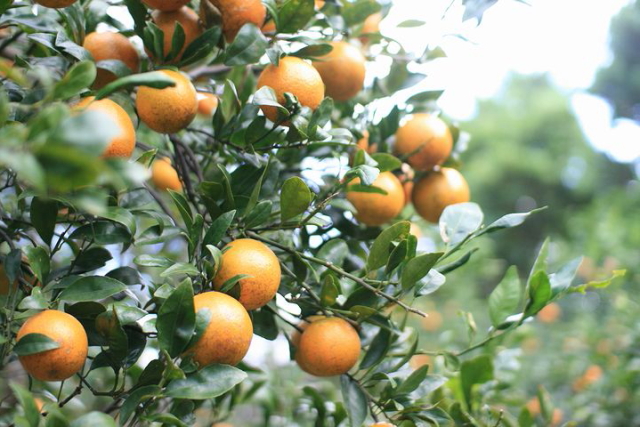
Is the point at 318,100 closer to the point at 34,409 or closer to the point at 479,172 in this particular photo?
the point at 34,409

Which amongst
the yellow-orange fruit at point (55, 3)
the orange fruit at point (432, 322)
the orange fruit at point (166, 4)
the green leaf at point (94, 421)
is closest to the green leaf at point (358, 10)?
the orange fruit at point (166, 4)

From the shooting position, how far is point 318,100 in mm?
671

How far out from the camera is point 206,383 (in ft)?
1.68

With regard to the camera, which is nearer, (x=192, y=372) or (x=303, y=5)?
(x=192, y=372)

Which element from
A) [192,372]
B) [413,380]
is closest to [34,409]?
[192,372]

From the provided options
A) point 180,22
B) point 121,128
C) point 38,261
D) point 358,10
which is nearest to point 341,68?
point 358,10

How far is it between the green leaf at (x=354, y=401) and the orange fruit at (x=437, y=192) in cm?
28

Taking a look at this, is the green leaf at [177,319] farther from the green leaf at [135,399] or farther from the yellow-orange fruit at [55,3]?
the yellow-orange fruit at [55,3]

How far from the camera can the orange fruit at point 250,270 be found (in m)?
0.57

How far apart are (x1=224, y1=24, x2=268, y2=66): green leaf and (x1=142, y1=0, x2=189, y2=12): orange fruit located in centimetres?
8

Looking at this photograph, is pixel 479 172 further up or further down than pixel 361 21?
further down

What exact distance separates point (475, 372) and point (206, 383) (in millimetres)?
434

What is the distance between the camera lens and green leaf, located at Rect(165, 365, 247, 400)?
19.6 inches

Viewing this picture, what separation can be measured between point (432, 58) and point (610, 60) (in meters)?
8.87
